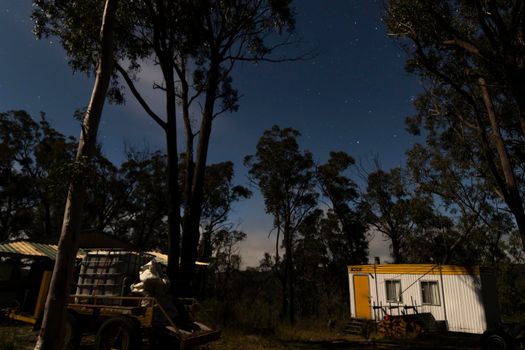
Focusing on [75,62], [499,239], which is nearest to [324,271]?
[499,239]

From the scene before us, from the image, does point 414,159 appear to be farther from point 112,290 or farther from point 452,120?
point 112,290

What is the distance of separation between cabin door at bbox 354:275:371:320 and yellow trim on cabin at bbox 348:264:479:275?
0.48 metres

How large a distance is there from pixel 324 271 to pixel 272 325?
2311 cm

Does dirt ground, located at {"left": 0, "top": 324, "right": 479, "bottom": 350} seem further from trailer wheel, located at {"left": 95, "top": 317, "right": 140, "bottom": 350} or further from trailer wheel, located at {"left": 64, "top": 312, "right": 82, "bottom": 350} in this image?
trailer wheel, located at {"left": 95, "top": 317, "right": 140, "bottom": 350}

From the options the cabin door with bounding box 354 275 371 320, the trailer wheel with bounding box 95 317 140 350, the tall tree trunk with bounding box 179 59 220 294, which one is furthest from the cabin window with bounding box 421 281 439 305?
the trailer wheel with bounding box 95 317 140 350

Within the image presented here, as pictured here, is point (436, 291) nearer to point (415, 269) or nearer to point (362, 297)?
point (415, 269)

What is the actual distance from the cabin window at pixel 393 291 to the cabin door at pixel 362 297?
1099mm

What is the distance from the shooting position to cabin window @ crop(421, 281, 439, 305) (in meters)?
18.7

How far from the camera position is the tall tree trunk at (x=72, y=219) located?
201 inches

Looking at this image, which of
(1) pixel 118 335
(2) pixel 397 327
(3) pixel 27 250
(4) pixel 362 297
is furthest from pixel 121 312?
(4) pixel 362 297

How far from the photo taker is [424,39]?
44.4 feet

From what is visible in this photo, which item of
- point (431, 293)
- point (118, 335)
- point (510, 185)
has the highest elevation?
point (510, 185)

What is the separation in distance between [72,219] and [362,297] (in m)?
18.7

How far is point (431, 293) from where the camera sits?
61.9 feet
